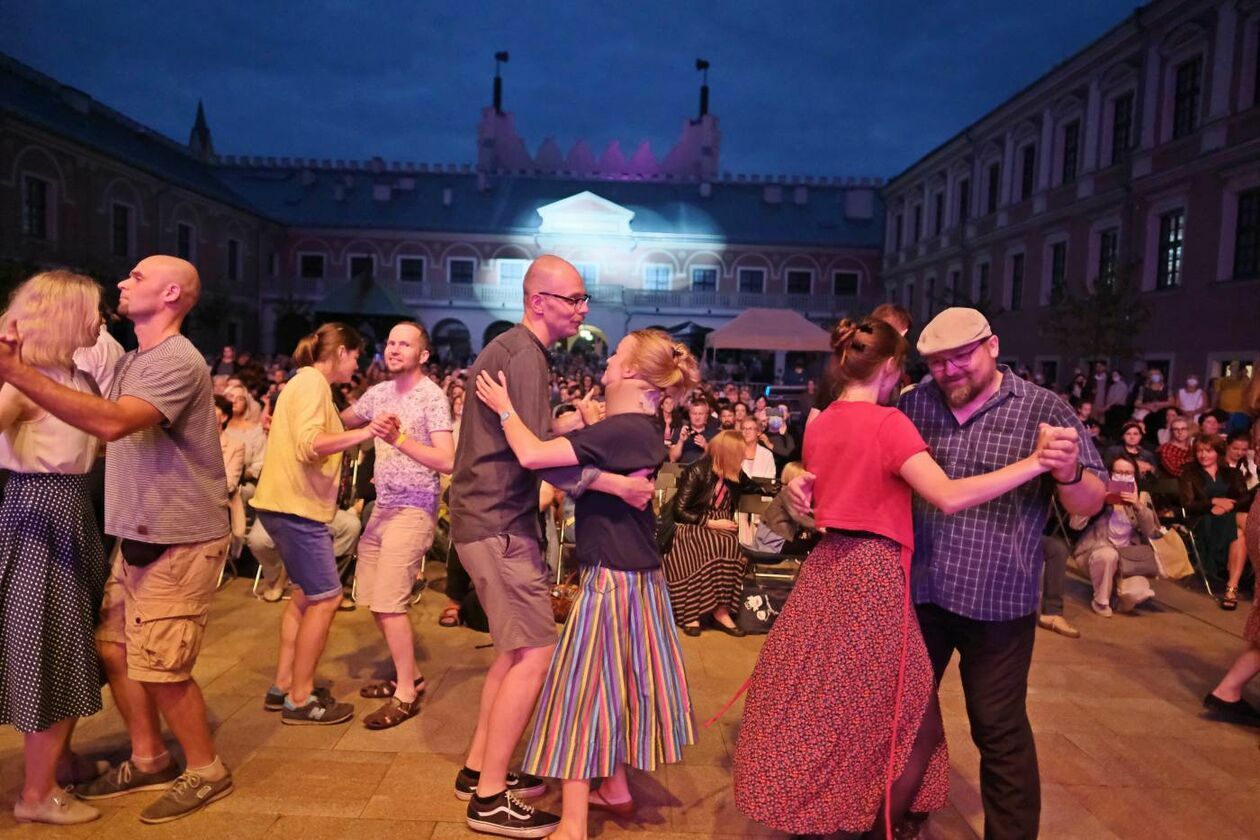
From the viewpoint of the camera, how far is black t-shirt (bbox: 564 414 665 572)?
9.50 feet

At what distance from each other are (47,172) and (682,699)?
98.7 ft

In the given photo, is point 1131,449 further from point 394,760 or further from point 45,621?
point 45,621

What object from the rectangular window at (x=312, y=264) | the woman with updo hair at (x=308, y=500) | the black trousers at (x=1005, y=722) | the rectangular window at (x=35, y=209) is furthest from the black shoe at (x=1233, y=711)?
the rectangular window at (x=312, y=264)

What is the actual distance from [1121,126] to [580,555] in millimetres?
23905

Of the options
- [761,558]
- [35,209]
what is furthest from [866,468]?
[35,209]

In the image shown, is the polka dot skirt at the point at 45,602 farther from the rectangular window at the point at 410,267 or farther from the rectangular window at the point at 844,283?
the rectangular window at the point at 844,283

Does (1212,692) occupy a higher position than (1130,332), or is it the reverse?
(1130,332)

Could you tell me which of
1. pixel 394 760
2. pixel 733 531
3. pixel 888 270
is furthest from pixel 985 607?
pixel 888 270

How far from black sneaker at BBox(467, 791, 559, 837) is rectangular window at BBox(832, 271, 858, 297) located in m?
40.5

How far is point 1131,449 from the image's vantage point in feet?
27.0

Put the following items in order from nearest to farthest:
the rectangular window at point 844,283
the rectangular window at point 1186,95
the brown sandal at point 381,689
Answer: the brown sandal at point 381,689 → the rectangular window at point 1186,95 → the rectangular window at point 844,283

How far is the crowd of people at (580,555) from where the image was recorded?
2.66 metres

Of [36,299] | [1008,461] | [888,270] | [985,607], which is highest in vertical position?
[888,270]

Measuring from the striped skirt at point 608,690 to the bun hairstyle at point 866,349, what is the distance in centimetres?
105
